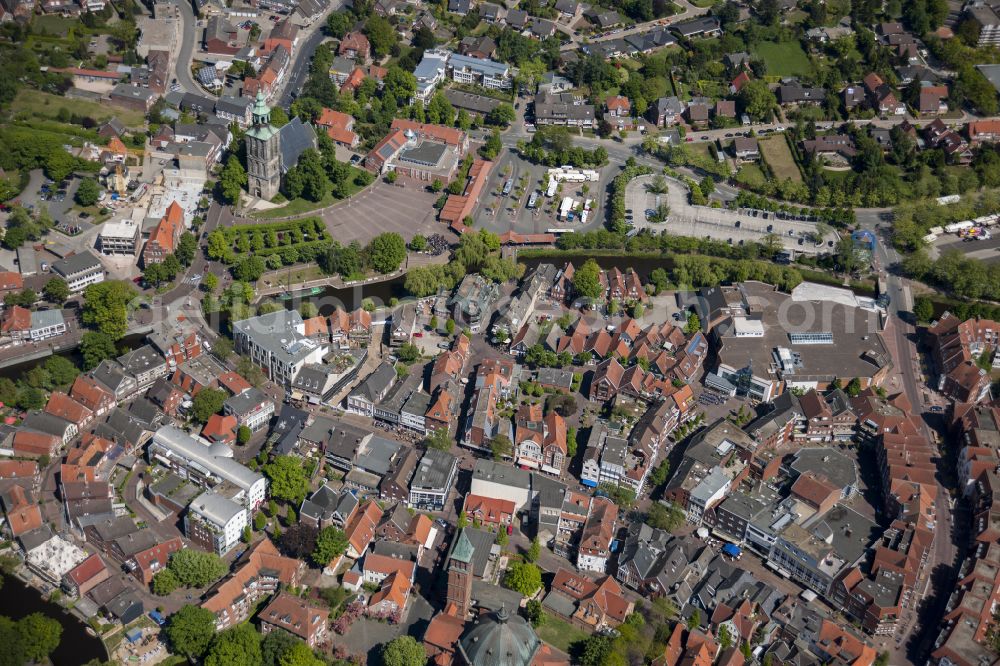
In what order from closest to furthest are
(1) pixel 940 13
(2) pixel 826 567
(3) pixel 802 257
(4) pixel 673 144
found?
(2) pixel 826 567 → (3) pixel 802 257 → (4) pixel 673 144 → (1) pixel 940 13

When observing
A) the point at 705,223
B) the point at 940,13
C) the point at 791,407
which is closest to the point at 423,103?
the point at 705,223

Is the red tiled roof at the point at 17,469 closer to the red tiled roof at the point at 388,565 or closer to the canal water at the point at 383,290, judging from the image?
the red tiled roof at the point at 388,565

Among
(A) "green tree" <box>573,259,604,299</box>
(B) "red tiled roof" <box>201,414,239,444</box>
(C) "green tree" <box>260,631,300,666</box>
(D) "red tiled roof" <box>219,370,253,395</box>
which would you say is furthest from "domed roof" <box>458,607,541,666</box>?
(A) "green tree" <box>573,259,604,299</box>

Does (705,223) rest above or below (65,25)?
below

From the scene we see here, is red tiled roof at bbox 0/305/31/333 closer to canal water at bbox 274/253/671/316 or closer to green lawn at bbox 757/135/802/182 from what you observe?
canal water at bbox 274/253/671/316

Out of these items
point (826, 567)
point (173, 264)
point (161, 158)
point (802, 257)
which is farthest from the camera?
point (161, 158)

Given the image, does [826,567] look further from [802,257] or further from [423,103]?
[423,103]

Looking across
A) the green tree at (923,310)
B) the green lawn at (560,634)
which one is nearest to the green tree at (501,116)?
the green tree at (923,310)
